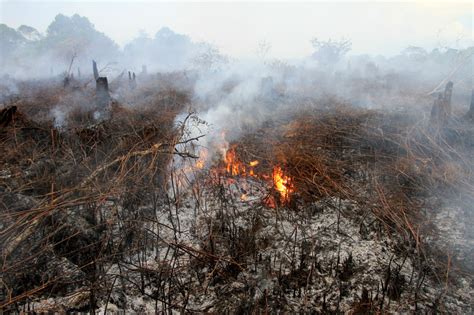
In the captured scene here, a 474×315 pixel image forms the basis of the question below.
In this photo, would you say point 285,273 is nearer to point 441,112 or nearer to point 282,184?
point 282,184

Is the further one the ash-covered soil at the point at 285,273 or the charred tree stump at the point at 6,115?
the charred tree stump at the point at 6,115

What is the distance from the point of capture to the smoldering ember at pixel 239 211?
3734 millimetres

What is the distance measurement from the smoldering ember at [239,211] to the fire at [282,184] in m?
0.04

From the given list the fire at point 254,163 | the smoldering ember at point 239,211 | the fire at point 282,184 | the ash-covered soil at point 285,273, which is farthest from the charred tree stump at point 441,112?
the fire at point 254,163

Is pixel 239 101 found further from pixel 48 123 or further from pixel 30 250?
pixel 30 250

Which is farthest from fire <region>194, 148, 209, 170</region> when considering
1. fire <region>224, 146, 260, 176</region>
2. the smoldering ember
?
fire <region>224, 146, 260, 176</region>

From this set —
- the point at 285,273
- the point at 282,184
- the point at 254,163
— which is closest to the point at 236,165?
the point at 254,163

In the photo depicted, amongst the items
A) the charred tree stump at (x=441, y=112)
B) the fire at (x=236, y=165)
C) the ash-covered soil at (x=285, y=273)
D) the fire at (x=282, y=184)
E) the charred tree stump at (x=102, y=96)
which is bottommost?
the ash-covered soil at (x=285, y=273)

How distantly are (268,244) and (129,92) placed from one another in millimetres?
15683

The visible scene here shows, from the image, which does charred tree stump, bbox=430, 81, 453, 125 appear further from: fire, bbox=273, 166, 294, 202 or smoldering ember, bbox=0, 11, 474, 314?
fire, bbox=273, 166, 294, 202

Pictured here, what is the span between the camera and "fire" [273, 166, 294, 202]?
237 inches

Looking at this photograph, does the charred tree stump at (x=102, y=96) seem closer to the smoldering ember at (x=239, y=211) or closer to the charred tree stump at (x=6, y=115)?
the smoldering ember at (x=239, y=211)

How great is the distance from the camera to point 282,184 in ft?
21.2

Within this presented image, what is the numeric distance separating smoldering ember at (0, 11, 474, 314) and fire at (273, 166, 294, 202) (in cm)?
4
